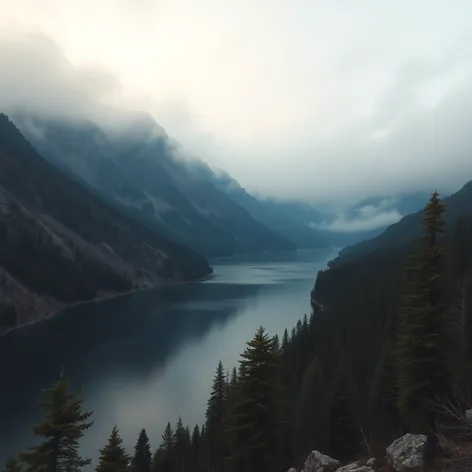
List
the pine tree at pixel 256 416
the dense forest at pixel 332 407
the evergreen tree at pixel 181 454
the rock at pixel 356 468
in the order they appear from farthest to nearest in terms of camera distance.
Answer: the evergreen tree at pixel 181 454 < the pine tree at pixel 256 416 < the dense forest at pixel 332 407 < the rock at pixel 356 468

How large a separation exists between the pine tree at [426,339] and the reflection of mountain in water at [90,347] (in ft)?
193

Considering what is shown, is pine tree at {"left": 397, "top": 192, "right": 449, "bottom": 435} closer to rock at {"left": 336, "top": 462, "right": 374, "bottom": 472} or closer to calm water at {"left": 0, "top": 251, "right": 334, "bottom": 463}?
rock at {"left": 336, "top": 462, "right": 374, "bottom": 472}

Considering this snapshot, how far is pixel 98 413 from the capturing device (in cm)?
8012

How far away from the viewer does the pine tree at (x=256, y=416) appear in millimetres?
27922

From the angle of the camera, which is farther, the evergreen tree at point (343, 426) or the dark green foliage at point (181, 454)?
the dark green foliage at point (181, 454)

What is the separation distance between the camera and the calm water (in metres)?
78.5

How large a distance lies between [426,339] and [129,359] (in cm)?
10075

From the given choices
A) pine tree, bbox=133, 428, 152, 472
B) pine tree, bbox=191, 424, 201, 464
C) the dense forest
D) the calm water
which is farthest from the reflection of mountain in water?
the dense forest

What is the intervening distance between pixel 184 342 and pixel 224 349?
613 inches

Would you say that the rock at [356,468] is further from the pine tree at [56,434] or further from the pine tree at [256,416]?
the pine tree at [56,434]

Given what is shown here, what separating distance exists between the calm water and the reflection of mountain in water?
0.67ft

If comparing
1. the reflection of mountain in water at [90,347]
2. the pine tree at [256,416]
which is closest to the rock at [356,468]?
the pine tree at [256,416]

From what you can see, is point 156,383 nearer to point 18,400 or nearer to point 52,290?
point 18,400

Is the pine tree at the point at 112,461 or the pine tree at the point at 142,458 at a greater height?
the pine tree at the point at 112,461
